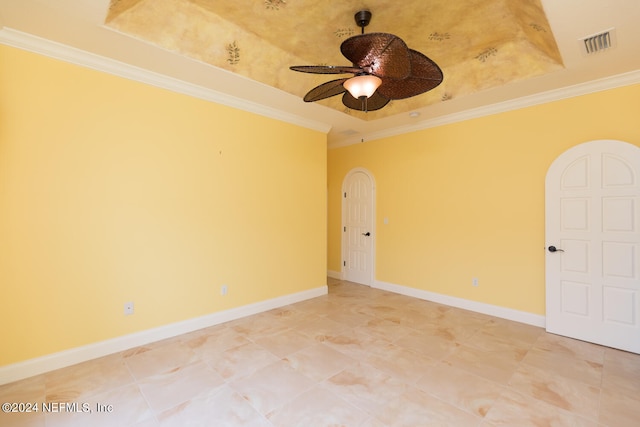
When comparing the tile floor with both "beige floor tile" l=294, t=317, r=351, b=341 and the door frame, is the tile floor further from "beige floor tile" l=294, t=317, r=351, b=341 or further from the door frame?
the door frame

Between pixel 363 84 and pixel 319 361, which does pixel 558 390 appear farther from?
pixel 363 84

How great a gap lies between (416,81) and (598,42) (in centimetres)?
183

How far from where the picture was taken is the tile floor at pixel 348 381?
200 cm

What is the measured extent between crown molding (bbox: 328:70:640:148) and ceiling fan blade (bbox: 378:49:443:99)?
2.32m

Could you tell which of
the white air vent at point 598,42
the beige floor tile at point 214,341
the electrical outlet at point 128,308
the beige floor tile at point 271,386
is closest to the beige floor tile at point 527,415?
the beige floor tile at point 271,386

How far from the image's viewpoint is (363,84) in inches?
83.3

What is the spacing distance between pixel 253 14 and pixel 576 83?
143 inches

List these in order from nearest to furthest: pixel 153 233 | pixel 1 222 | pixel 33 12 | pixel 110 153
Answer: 1. pixel 33 12
2. pixel 1 222
3. pixel 110 153
4. pixel 153 233

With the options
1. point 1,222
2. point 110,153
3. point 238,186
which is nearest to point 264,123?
point 238,186

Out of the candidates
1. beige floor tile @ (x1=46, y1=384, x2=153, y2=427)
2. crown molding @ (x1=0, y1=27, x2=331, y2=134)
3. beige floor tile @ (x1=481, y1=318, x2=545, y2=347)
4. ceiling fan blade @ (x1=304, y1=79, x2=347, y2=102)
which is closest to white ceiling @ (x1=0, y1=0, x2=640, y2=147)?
crown molding @ (x1=0, y1=27, x2=331, y2=134)

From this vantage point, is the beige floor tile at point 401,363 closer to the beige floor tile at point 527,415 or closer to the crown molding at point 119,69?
the beige floor tile at point 527,415

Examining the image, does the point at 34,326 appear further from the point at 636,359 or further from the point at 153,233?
the point at 636,359

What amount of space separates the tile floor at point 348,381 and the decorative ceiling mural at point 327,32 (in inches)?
116

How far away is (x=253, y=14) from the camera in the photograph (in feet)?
8.76
